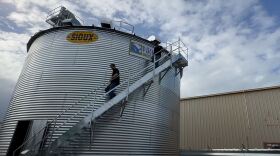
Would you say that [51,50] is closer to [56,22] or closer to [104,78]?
[104,78]

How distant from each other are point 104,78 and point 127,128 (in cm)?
262

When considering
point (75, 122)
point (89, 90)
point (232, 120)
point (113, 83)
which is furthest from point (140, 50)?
point (232, 120)

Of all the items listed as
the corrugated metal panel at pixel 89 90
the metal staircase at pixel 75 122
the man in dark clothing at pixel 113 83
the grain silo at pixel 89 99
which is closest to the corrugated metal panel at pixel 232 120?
the grain silo at pixel 89 99

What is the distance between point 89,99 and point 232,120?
14.1 m

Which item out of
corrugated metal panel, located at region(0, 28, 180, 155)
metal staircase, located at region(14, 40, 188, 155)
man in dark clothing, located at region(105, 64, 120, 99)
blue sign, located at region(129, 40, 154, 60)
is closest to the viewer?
metal staircase, located at region(14, 40, 188, 155)

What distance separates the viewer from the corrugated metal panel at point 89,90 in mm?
11070

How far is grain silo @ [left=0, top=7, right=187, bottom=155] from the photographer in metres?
10.5

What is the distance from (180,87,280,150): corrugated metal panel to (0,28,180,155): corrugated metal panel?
28.0ft

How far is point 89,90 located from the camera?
11461mm

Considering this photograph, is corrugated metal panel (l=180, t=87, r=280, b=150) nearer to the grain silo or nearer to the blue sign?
the grain silo

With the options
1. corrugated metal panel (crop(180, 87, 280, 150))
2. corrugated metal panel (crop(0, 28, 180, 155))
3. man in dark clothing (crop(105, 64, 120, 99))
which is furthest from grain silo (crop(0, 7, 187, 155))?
corrugated metal panel (crop(180, 87, 280, 150))

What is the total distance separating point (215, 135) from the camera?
21.6 m

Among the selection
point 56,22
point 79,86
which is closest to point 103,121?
point 79,86

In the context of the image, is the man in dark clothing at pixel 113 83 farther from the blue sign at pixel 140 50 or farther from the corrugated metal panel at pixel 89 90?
the blue sign at pixel 140 50
